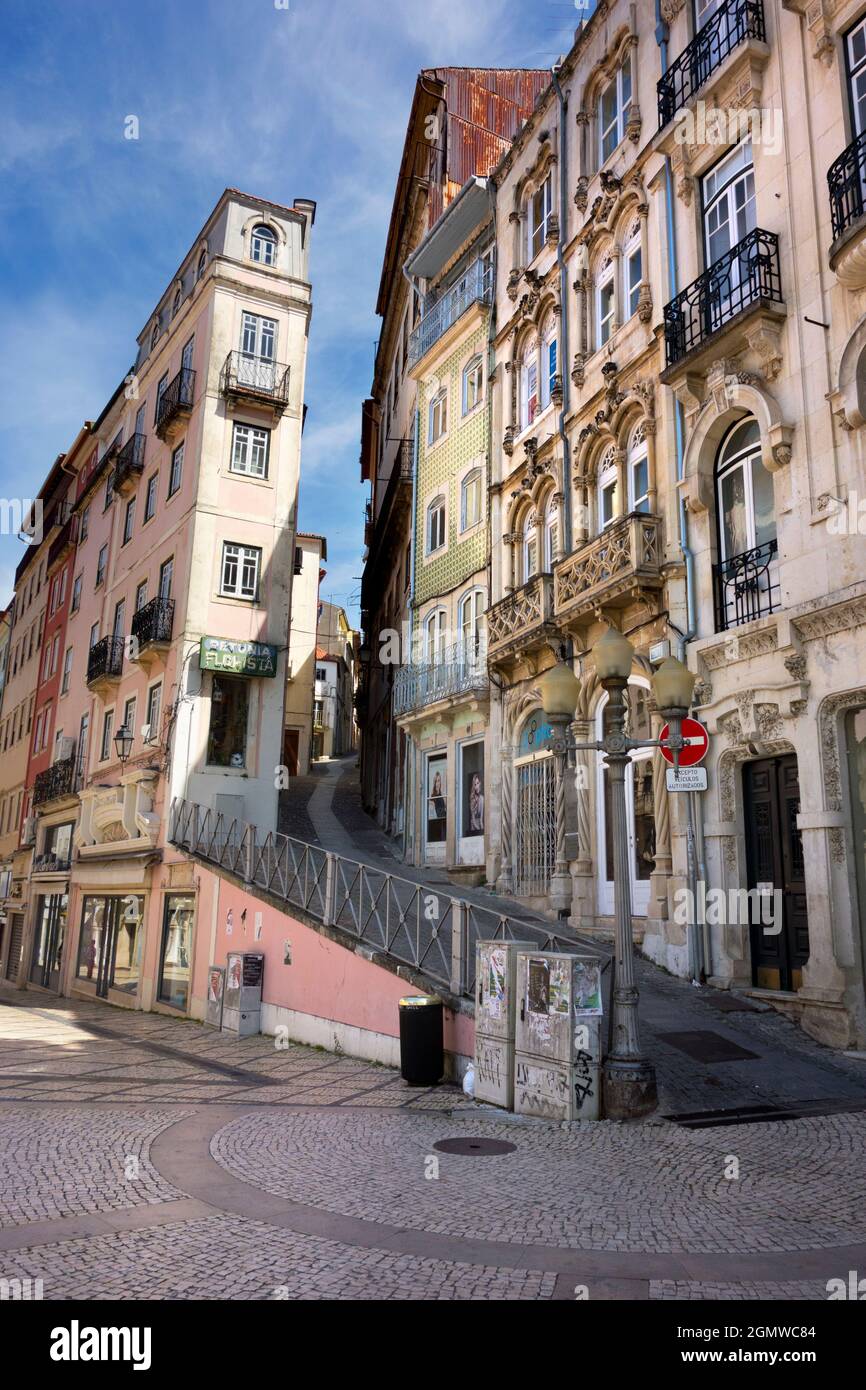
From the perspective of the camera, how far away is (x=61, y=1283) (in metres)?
5.09

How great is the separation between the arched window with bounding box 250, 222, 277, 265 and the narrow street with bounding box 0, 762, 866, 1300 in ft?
67.9

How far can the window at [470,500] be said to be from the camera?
929 inches

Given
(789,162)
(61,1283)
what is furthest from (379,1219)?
(789,162)

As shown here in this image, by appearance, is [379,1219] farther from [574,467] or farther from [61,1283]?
[574,467]

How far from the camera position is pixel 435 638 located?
24.9 m

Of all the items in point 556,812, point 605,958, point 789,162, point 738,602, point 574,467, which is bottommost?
point 605,958

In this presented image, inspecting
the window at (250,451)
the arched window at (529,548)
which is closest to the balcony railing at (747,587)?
the arched window at (529,548)

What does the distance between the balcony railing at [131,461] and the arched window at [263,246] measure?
619 centimetres

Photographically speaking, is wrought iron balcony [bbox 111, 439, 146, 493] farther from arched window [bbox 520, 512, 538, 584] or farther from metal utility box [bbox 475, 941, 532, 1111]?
metal utility box [bbox 475, 941, 532, 1111]

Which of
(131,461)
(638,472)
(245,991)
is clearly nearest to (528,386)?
(638,472)

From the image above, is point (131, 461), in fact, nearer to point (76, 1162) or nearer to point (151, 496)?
point (151, 496)

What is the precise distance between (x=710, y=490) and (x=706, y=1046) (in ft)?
26.1

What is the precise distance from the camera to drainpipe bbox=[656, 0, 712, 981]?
1355 centimetres
